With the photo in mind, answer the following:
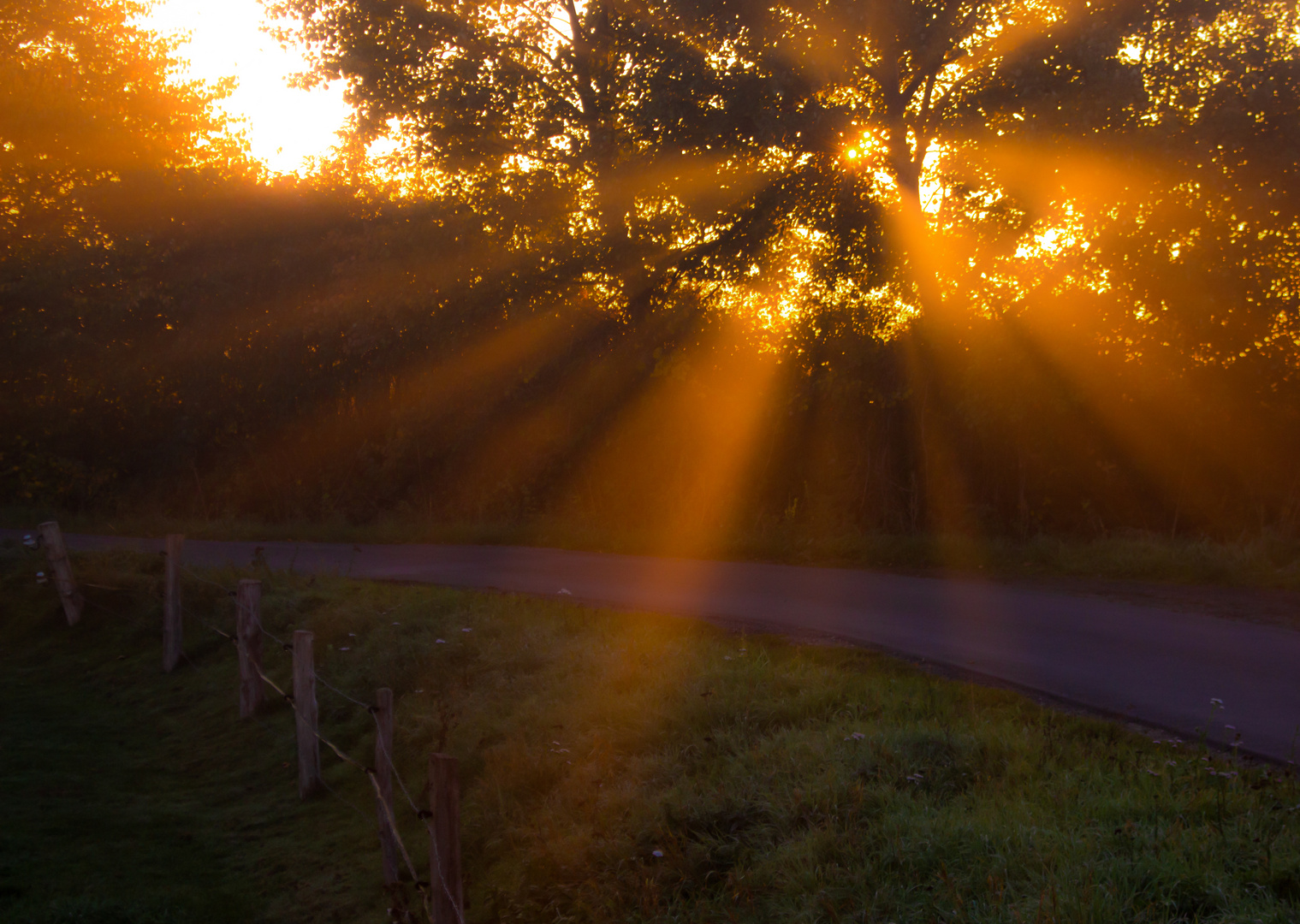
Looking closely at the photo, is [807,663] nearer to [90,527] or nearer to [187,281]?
[90,527]

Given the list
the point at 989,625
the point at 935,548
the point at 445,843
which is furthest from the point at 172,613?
the point at 935,548

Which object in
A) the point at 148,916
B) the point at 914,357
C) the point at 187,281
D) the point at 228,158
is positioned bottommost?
the point at 148,916

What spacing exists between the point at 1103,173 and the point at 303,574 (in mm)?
12137

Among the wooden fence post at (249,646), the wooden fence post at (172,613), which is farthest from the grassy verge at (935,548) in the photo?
the wooden fence post at (249,646)

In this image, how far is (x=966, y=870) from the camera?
4.60 metres

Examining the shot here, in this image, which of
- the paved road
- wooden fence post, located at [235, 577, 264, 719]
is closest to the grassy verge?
the paved road

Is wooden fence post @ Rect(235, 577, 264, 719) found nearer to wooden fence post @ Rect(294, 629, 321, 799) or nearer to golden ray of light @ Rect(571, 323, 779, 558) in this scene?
wooden fence post @ Rect(294, 629, 321, 799)

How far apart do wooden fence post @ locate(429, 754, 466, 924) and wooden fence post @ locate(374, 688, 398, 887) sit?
122 cm

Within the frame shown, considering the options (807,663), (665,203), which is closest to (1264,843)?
(807,663)

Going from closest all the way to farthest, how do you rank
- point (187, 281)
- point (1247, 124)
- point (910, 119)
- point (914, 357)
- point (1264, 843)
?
1. point (1264, 843)
2. point (1247, 124)
3. point (910, 119)
4. point (914, 357)
5. point (187, 281)

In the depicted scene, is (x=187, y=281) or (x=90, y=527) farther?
(x=187, y=281)

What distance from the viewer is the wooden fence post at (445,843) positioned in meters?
4.53

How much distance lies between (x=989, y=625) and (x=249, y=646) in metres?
7.00

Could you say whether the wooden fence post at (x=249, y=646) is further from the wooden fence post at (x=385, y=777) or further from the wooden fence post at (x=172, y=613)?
the wooden fence post at (x=385, y=777)
